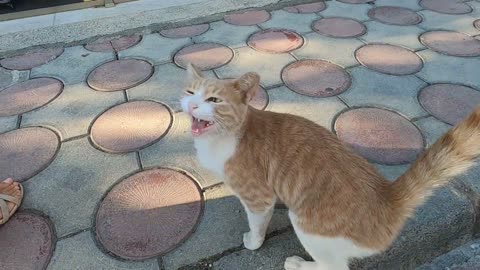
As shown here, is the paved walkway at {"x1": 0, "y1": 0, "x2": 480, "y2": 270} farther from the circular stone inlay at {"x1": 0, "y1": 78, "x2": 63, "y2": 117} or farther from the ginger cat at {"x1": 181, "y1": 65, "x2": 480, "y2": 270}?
the ginger cat at {"x1": 181, "y1": 65, "x2": 480, "y2": 270}

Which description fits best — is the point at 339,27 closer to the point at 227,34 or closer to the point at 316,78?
the point at 316,78

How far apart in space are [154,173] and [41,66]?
1812 millimetres

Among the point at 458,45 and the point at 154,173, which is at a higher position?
the point at 458,45

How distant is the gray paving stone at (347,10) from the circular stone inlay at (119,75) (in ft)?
6.40

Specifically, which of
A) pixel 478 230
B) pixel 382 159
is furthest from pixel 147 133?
pixel 478 230

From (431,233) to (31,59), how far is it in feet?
Answer: 11.0

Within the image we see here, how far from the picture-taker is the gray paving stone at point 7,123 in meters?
2.44

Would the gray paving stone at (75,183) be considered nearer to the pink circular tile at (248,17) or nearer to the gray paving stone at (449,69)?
the pink circular tile at (248,17)

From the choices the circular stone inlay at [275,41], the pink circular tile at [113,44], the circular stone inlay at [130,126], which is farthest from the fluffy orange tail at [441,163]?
the pink circular tile at [113,44]

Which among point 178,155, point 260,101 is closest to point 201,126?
point 178,155

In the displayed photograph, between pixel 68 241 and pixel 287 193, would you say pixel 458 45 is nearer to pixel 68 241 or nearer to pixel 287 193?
pixel 287 193

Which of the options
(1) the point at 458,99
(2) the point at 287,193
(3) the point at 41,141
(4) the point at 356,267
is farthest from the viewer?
(1) the point at 458,99

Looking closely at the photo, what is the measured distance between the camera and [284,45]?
10.5ft

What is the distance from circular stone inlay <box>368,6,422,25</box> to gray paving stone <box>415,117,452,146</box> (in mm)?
1564
